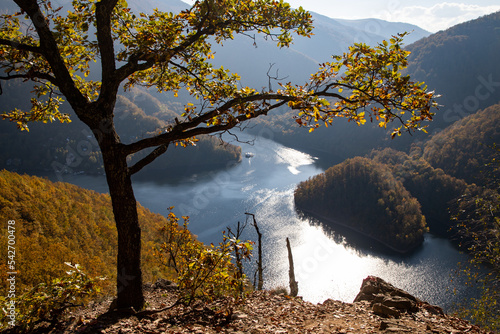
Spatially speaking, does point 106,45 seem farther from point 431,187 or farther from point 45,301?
point 431,187

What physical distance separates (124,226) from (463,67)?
638ft

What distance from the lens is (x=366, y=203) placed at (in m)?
77.2

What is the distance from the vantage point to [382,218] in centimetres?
6988

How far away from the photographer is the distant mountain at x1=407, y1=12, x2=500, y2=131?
142250mm

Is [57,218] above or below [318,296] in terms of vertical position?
above

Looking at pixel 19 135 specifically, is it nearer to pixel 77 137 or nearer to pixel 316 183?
pixel 77 137

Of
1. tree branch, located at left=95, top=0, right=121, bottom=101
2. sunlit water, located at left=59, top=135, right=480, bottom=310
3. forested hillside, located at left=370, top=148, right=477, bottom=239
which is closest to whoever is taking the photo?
tree branch, located at left=95, top=0, right=121, bottom=101

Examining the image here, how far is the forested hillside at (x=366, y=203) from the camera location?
6325 cm

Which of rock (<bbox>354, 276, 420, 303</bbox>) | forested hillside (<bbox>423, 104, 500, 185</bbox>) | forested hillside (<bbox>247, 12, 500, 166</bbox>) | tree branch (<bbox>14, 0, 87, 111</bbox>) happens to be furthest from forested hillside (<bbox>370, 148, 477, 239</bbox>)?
tree branch (<bbox>14, 0, 87, 111</bbox>)

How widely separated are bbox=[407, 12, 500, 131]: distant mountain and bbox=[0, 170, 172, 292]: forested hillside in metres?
149

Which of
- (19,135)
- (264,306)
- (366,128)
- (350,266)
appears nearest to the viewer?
(264,306)

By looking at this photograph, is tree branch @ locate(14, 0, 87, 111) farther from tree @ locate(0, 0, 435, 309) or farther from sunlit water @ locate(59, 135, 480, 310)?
sunlit water @ locate(59, 135, 480, 310)

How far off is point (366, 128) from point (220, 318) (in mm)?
150190

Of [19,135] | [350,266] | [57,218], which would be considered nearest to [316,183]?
[350,266]
